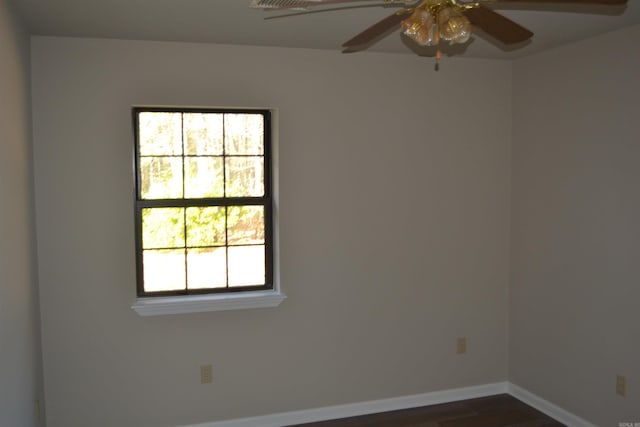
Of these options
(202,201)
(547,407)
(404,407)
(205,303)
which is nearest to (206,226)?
(202,201)

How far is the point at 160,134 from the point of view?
3.35 metres

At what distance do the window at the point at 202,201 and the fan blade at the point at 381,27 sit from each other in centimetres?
151

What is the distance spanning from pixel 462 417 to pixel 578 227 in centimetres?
148

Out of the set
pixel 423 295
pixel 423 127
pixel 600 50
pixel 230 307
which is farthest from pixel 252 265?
pixel 600 50

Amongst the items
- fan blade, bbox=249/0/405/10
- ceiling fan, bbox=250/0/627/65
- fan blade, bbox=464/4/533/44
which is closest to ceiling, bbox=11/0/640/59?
fan blade, bbox=464/4/533/44

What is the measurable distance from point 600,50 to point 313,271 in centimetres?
222

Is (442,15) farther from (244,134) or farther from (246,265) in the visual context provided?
(246,265)

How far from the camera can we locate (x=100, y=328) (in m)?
3.22

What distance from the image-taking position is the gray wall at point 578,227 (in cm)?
307

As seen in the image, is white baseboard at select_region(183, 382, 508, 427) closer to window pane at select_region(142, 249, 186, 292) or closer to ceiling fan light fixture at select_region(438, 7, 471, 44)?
window pane at select_region(142, 249, 186, 292)

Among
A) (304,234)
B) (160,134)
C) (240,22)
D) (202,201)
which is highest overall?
(240,22)

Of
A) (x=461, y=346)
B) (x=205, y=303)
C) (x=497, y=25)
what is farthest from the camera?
(x=461, y=346)

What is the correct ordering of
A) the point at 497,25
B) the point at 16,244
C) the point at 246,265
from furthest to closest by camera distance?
1. the point at 246,265
2. the point at 16,244
3. the point at 497,25

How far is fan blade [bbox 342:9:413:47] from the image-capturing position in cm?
182
